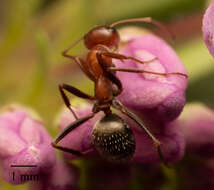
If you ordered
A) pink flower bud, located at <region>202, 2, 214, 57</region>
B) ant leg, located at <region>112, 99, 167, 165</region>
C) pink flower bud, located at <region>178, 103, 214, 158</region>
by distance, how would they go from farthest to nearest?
pink flower bud, located at <region>178, 103, 214, 158</region>
ant leg, located at <region>112, 99, 167, 165</region>
pink flower bud, located at <region>202, 2, 214, 57</region>

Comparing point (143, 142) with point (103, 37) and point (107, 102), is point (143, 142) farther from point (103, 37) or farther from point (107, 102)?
point (103, 37)

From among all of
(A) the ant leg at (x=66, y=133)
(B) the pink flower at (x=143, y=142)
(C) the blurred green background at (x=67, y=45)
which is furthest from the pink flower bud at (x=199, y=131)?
(C) the blurred green background at (x=67, y=45)

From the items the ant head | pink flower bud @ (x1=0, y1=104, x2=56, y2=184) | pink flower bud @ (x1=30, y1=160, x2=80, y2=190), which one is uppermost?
the ant head

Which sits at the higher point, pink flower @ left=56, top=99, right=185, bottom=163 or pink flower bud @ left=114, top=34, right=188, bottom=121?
pink flower bud @ left=114, top=34, right=188, bottom=121

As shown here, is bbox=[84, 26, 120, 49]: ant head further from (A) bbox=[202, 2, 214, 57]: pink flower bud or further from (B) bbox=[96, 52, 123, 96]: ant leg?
(A) bbox=[202, 2, 214, 57]: pink flower bud

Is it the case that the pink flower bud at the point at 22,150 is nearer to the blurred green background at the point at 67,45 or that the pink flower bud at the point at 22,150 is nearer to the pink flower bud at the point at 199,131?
the pink flower bud at the point at 199,131

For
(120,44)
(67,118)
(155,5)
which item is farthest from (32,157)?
(155,5)

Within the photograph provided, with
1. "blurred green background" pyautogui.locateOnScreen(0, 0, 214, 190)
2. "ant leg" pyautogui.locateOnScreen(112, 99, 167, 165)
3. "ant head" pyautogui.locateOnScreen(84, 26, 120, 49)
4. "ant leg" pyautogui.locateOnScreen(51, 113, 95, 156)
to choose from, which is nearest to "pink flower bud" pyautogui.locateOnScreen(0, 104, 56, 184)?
"ant leg" pyautogui.locateOnScreen(51, 113, 95, 156)

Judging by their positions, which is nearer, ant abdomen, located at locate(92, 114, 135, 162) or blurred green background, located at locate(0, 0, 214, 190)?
ant abdomen, located at locate(92, 114, 135, 162)
